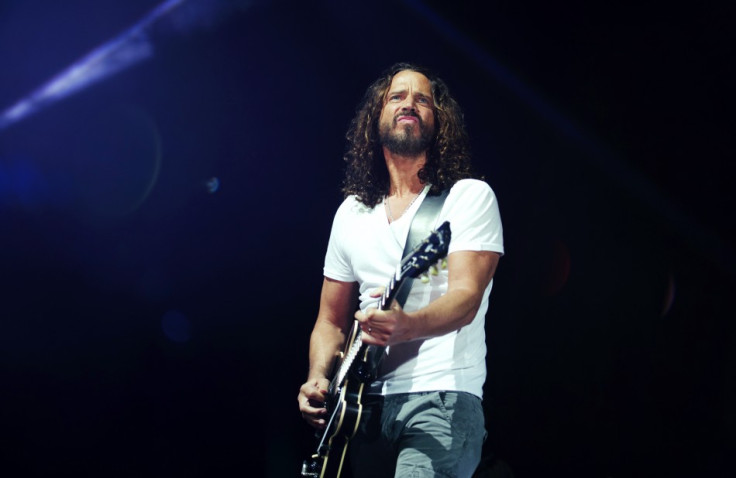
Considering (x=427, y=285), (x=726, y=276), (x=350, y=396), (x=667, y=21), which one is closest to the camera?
(x=350, y=396)

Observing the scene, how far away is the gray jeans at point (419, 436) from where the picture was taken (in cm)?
195

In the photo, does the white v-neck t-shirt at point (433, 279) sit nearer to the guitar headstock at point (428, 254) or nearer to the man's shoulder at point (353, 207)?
the man's shoulder at point (353, 207)

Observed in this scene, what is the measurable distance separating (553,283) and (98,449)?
296cm

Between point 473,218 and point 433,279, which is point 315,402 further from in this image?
point 473,218

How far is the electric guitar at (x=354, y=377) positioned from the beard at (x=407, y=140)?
0.87 m

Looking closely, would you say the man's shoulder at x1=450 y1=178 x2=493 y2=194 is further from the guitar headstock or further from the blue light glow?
the blue light glow

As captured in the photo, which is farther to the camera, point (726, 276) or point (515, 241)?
point (515, 241)

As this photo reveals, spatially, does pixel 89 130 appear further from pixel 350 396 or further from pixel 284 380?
pixel 350 396

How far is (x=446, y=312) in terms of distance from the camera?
2023mm

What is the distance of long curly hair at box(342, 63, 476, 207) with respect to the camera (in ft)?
9.05

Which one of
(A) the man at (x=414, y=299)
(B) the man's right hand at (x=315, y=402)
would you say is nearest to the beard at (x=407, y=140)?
(A) the man at (x=414, y=299)

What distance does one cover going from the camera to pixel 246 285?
156 inches

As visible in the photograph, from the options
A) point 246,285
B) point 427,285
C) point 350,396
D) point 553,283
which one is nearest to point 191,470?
point 246,285

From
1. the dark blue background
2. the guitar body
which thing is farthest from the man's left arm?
the dark blue background
